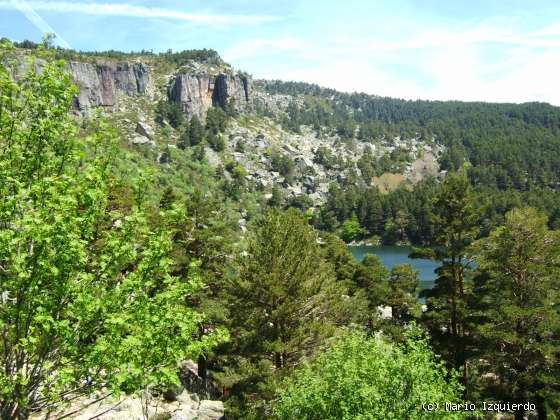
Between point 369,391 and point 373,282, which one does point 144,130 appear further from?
point 369,391

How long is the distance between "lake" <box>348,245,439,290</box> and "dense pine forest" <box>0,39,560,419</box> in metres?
37.9

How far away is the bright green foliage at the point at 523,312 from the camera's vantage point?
21.5 metres

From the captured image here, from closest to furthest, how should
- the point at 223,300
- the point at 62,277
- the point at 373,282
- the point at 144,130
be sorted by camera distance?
the point at 62,277 < the point at 223,300 < the point at 373,282 < the point at 144,130

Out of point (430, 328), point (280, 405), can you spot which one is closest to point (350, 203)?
point (430, 328)

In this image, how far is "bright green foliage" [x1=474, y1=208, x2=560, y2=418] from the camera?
21531 millimetres

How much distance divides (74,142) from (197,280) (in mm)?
3749

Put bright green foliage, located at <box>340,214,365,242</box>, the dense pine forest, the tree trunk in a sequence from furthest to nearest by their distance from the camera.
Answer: bright green foliage, located at <box>340,214,365,242</box> → the tree trunk → the dense pine forest

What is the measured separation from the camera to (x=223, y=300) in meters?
28.0

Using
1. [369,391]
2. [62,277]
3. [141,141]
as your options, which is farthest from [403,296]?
[141,141]

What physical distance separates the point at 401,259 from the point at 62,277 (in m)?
121

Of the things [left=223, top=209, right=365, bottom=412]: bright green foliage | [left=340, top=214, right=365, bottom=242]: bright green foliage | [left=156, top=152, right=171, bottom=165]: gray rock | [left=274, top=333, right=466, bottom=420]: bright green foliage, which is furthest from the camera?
[left=156, top=152, right=171, bottom=165]: gray rock

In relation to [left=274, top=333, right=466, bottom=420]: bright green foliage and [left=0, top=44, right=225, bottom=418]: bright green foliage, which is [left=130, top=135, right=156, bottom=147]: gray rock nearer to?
[left=274, top=333, right=466, bottom=420]: bright green foliage

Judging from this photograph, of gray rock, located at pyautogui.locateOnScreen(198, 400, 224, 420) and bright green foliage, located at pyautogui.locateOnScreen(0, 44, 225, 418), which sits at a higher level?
bright green foliage, located at pyautogui.locateOnScreen(0, 44, 225, 418)

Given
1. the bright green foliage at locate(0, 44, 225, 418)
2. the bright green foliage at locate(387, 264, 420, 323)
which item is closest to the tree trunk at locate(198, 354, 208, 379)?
the bright green foliage at locate(387, 264, 420, 323)
